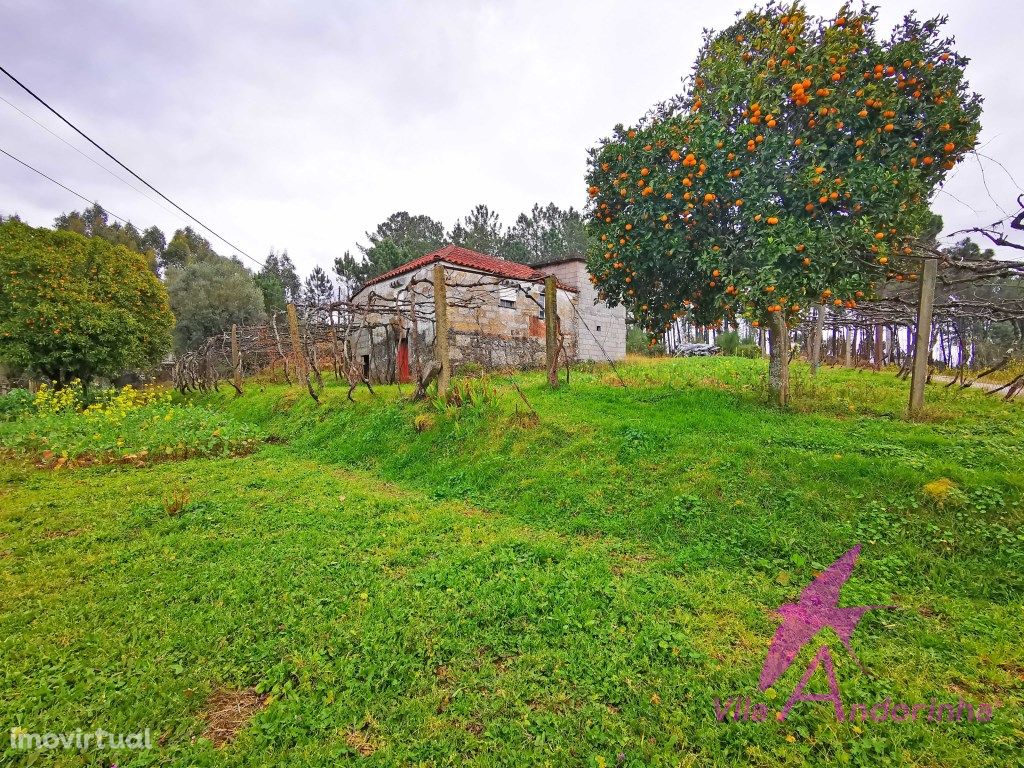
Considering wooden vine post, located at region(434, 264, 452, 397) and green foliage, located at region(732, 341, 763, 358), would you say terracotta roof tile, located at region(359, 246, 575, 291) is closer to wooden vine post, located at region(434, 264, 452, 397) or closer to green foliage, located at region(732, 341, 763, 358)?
wooden vine post, located at region(434, 264, 452, 397)

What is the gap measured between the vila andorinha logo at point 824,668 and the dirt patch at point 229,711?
2626 mm

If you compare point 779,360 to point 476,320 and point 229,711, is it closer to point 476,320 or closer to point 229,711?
point 229,711

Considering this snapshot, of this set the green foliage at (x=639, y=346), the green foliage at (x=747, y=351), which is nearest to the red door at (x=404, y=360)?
the green foliage at (x=639, y=346)

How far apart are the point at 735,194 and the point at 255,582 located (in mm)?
8397

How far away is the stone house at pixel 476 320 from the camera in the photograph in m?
16.3

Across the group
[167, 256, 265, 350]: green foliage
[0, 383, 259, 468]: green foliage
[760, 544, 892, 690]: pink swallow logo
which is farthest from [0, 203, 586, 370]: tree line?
[760, 544, 892, 690]: pink swallow logo

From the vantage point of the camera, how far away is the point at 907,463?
4.76 meters

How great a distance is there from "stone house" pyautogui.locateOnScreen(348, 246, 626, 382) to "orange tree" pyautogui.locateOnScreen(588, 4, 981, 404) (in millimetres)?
7231

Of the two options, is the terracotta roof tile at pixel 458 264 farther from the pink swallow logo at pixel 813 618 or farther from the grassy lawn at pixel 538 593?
the pink swallow logo at pixel 813 618

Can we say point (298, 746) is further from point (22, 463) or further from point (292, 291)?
point (292, 291)

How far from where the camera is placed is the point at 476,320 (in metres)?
17.1

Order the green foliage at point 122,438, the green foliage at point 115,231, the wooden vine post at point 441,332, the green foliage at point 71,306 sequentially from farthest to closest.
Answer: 1. the green foliage at point 115,231
2. the green foliage at point 71,306
3. the wooden vine post at point 441,332
4. the green foliage at point 122,438

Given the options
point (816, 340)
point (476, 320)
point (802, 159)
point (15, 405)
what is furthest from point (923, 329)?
point (15, 405)

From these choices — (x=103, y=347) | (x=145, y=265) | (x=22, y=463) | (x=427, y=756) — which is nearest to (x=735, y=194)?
(x=427, y=756)
